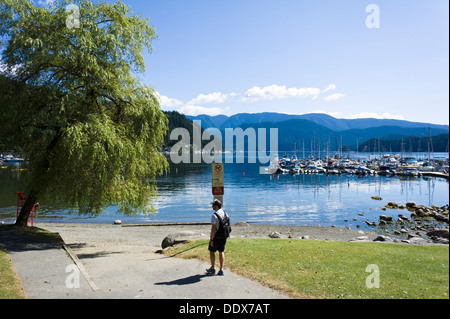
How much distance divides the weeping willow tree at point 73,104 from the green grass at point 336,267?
210 inches

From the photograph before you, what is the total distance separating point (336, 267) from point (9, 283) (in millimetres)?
10267

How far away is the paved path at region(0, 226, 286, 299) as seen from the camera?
9.38m

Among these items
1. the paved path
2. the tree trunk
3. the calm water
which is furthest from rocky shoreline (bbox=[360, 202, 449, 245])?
the tree trunk

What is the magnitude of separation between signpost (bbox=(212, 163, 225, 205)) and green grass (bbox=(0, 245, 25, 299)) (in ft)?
27.2

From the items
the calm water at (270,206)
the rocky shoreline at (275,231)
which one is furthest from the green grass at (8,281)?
the calm water at (270,206)

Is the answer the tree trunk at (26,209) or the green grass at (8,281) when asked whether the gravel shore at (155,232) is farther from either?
the green grass at (8,281)

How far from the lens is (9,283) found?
974 centimetres

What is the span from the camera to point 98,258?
16.6 meters

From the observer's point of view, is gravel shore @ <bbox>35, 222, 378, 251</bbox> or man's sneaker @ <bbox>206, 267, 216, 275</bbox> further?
gravel shore @ <bbox>35, 222, 378, 251</bbox>

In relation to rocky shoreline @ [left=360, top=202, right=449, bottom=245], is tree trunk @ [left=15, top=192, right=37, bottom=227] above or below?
above

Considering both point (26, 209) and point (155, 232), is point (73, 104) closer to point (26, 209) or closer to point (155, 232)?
point (26, 209)

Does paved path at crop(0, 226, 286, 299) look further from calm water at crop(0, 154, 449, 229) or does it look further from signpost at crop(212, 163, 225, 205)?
calm water at crop(0, 154, 449, 229)
